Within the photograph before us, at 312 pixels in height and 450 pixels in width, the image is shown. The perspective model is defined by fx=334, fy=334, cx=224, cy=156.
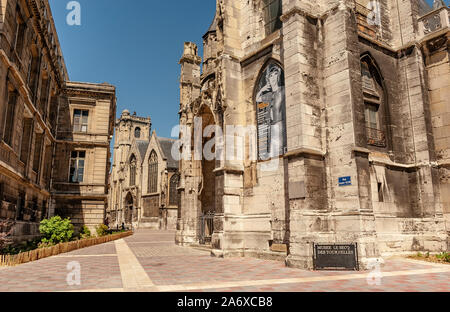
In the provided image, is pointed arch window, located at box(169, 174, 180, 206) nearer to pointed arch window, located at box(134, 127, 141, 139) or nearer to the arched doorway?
the arched doorway

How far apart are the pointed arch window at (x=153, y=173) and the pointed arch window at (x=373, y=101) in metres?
41.4

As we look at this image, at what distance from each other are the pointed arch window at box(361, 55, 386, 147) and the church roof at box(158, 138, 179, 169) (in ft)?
126

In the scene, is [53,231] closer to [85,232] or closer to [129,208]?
[85,232]

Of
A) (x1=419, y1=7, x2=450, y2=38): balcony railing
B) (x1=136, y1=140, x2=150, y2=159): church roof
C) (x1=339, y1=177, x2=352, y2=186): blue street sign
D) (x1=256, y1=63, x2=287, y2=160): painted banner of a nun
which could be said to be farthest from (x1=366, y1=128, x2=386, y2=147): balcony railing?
(x1=136, y1=140, x2=150, y2=159): church roof

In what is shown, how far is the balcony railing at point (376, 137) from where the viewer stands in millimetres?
12680

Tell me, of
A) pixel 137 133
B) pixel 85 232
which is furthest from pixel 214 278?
pixel 137 133

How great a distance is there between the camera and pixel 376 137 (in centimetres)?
1294

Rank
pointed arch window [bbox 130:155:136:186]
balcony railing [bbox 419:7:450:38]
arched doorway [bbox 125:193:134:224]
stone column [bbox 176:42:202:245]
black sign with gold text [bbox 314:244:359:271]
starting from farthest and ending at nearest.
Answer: pointed arch window [bbox 130:155:136:186] → arched doorway [bbox 125:193:134:224] → stone column [bbox 176:42:202:245] → balcony railing [bbox 419:7:450:38] → black sign with gold text [bbox 314:244:359:271]

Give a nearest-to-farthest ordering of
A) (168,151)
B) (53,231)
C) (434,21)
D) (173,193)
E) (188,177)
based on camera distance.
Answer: (434,21) < (53,231) < (188,177) < (173,193) < (168,151)

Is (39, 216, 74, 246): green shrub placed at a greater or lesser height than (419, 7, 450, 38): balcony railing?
lesser

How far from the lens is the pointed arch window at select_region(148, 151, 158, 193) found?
168ft

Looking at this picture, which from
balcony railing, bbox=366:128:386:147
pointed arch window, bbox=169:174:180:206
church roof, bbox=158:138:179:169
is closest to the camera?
balcony railing, bbox=366:128:386:147

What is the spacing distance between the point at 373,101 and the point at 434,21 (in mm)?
4558
